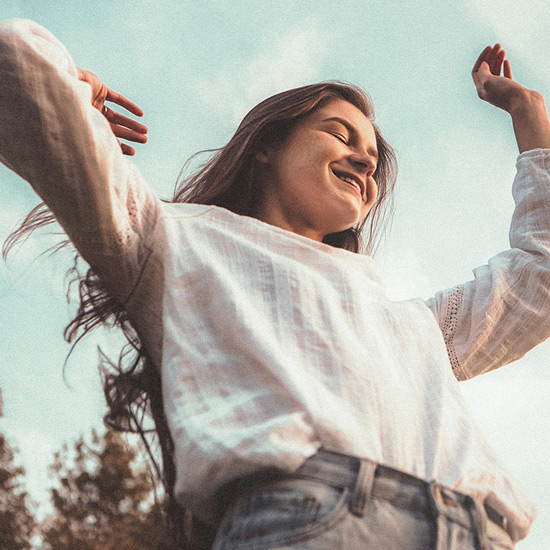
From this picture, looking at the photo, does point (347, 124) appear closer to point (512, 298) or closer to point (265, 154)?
point (265, 154)

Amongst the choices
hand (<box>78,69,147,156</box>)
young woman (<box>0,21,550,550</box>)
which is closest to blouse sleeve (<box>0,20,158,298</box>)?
young woman (<box>0,21,550,550</box>)

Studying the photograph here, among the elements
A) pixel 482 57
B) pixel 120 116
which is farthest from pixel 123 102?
pixel 482 57

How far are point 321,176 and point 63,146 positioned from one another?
1056 millimetres

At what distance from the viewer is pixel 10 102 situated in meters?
1.69

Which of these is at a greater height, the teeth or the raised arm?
the raised arm

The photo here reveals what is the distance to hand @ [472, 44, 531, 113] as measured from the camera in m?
3.08

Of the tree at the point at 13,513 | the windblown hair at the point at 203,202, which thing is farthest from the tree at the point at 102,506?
the windblown hair at the point at 203,202

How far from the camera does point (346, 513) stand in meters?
1.41

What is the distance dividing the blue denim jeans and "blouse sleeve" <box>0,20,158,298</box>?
2.52ft

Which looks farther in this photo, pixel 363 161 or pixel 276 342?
pixel 363 161

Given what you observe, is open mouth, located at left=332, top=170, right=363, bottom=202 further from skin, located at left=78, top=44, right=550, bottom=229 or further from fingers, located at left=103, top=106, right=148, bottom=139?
fingers, located at left=103, top=106, right=148, bottom=139

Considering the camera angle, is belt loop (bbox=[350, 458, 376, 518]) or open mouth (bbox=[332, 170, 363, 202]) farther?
open mouth (bbox=[332, 170, 363, 202])

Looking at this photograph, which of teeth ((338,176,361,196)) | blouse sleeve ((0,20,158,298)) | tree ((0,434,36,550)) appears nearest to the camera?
blouse sleeve ((0,20,158,298))

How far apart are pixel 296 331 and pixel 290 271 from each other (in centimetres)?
21
